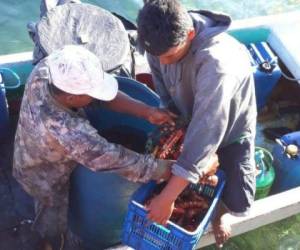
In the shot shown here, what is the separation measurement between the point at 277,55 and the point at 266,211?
7.86 feet

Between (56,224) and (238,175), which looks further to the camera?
(56,224)

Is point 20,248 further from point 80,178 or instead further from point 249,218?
point 249,218

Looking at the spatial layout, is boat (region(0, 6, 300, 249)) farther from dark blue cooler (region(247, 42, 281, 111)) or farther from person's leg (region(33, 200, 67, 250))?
person's leg (region(33, 200, 67, 250))

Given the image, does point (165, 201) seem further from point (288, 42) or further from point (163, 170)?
point (288, 42)

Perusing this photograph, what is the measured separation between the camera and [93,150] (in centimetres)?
310

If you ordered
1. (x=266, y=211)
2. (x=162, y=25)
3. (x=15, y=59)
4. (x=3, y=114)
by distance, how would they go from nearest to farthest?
(x=162, y=25) → (x=266, y=211) → (x=3, y=114) → (x=15, y=59)

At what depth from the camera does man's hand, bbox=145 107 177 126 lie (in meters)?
3.45

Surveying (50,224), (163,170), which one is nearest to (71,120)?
(163,170)

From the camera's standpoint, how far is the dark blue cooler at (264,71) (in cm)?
542

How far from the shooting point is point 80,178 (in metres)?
3.62

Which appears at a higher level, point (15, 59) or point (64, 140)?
point (64, 140)

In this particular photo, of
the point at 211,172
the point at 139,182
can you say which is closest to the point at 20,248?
the point at 139,182

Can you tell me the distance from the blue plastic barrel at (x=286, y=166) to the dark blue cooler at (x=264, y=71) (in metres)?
0.83

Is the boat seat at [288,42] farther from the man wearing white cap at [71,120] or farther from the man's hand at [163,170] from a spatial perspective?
the man's hand at [163,170]
